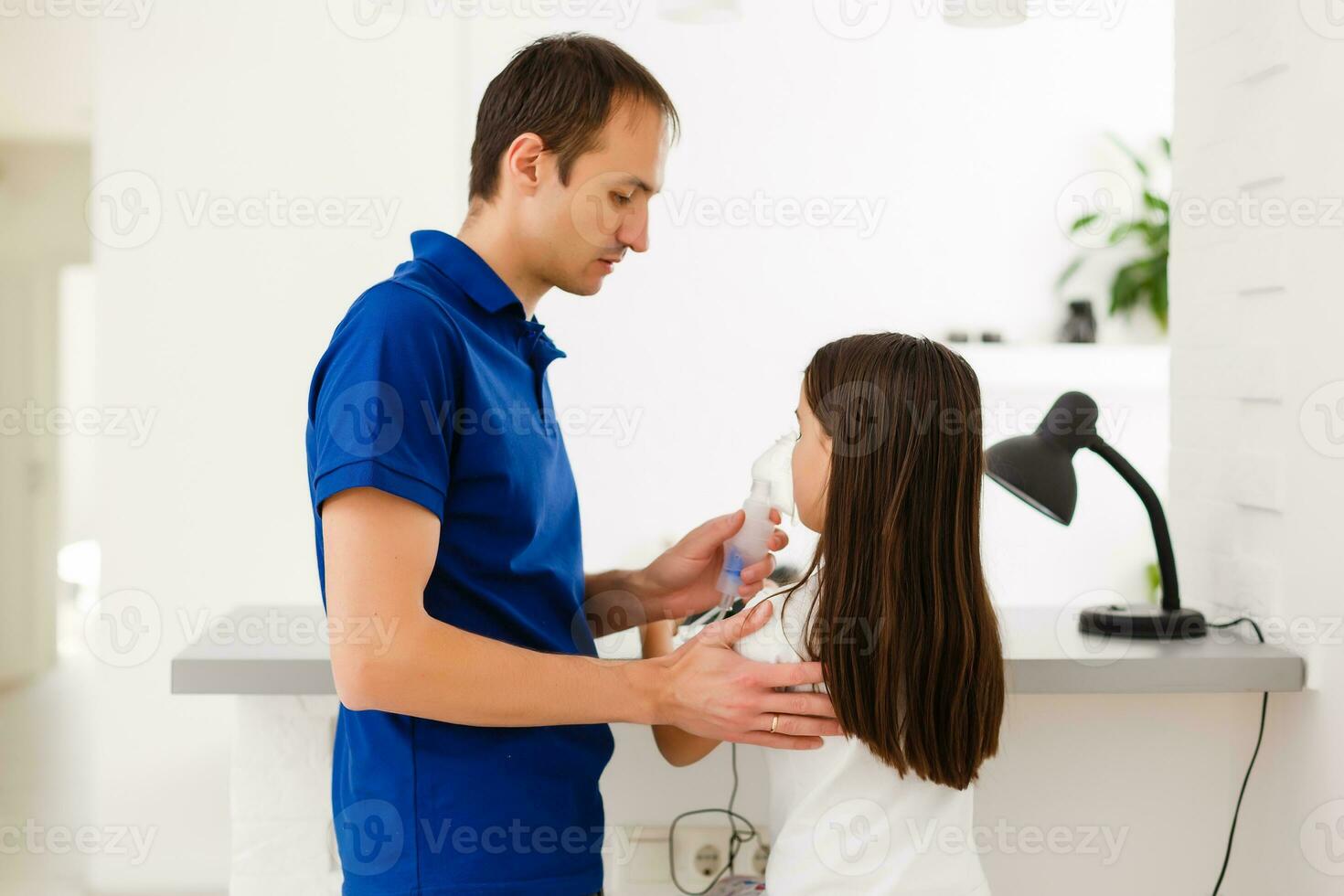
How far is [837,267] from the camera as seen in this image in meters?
4.58

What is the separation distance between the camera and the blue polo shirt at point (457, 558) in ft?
3.27

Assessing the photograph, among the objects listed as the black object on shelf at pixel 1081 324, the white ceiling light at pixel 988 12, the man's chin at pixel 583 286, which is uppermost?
the white ceiling light at pixel 988 12

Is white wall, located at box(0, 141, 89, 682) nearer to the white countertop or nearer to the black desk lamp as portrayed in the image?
the white countertop

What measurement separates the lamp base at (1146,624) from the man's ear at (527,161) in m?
1.01

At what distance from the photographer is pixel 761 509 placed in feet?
4.55

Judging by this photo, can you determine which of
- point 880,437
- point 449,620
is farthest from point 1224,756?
point 449,620

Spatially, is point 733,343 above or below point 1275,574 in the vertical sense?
above

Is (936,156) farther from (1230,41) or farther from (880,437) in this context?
(880,437)

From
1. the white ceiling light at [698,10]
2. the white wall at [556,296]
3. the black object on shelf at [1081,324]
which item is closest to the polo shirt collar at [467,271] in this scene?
the white wall at [556,296]

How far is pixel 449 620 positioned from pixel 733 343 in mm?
3458

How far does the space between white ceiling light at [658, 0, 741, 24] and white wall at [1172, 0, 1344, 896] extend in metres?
0.93

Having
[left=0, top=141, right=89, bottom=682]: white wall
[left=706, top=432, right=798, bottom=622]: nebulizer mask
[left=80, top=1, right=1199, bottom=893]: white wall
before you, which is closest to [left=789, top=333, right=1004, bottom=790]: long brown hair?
[left=706, top=432, right=798, bottom=622]: nebulizer mask

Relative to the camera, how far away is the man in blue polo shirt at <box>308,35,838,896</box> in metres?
0.98

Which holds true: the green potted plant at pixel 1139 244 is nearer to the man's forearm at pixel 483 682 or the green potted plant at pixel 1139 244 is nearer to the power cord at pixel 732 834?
the power cord at pixel 732 834
